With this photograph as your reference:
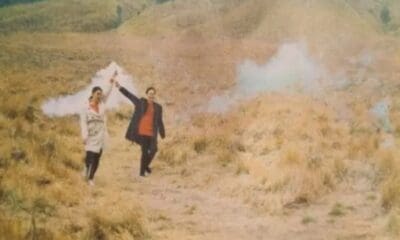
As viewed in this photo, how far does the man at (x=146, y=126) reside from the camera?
9469mm

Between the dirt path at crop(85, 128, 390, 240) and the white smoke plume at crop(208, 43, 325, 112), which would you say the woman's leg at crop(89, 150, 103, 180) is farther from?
the white smoke plume at crop(208, 43, 325, 112)

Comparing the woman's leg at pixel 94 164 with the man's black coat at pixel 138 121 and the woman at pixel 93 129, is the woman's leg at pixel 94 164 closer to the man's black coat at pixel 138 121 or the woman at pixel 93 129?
the woman at pixel 93 129

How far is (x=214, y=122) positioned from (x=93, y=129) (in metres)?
1.91

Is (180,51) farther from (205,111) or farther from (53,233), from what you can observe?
(53,233)

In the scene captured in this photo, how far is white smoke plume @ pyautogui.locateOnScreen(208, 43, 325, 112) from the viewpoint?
10648 millimetres

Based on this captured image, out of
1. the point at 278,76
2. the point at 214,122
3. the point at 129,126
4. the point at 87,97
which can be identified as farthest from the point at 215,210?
the point at 278,76

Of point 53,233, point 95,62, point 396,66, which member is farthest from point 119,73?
point 396,66

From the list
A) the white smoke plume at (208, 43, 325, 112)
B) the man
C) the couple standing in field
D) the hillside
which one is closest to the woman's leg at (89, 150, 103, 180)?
the couple standing in field

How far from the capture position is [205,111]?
10.7m

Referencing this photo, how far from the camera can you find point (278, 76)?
11.1 m

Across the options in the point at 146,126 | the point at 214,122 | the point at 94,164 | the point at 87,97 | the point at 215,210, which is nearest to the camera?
the point at 215,210

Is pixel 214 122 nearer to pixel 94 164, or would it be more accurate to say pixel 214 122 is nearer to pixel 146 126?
pixel 146 126

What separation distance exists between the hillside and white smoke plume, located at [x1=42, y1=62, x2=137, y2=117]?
9cm

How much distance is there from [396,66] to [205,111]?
9.66 ft
